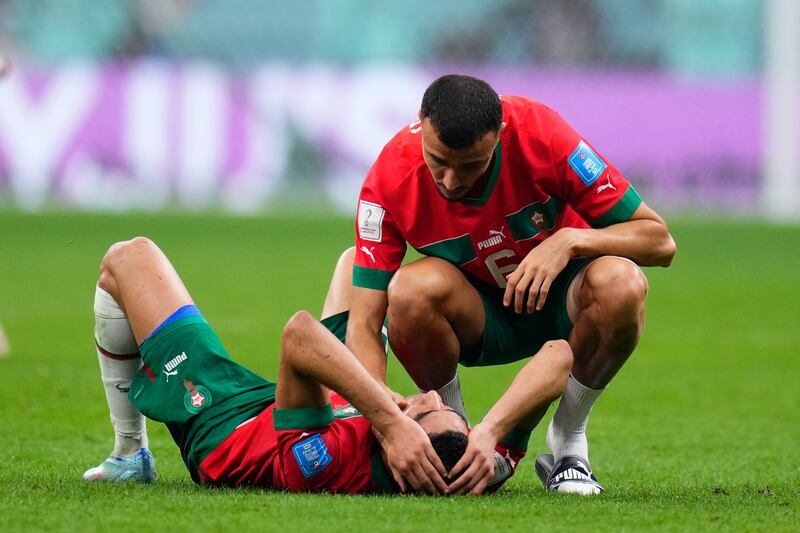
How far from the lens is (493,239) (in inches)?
206

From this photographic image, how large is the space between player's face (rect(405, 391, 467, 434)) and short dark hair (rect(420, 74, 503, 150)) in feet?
2.81

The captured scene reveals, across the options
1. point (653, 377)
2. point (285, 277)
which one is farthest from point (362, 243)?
point (285, 277)

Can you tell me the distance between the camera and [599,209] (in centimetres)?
507

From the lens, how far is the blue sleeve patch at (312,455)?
4320 mm

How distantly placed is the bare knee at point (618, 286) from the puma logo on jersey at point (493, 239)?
419 millimetres

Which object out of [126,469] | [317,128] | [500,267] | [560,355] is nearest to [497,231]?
[500,267]

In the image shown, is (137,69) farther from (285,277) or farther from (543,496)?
(543,496)

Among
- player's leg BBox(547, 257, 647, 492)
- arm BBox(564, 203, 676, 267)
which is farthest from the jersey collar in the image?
player's leg BBox(547, 257, 647, 492)

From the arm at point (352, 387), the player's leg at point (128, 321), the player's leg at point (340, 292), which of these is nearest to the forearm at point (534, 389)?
the arm at point (352, 387)

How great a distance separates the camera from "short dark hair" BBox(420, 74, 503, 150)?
4605mm

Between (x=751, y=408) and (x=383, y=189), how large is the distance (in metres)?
3.27

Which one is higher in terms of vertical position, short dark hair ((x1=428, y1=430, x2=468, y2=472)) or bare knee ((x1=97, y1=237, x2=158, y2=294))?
bare knee ((x1=97, y1=237, x2=158, y2=294))

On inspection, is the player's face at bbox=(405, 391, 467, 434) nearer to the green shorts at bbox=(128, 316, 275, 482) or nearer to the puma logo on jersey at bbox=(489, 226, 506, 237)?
the green shorts at bbox=(128, 316, 275, 482)

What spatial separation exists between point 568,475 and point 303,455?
1100 mm
